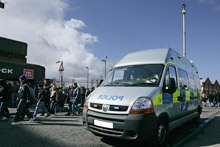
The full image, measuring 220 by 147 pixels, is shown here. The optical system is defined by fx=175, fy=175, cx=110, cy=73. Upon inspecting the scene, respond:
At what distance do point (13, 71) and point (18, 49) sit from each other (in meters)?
9.76

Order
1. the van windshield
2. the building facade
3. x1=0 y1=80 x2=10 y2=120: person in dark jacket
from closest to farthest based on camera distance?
the van windshield, x1=0 y1=80 x2=10 y2=120: person in dark jacket, the building facade

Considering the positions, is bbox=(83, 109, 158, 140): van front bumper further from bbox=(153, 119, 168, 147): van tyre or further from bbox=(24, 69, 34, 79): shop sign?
bbox=(24, 69, 34, 79): shop sign

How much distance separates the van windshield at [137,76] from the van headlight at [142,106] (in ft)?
1.97

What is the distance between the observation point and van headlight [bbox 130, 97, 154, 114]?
3346mm

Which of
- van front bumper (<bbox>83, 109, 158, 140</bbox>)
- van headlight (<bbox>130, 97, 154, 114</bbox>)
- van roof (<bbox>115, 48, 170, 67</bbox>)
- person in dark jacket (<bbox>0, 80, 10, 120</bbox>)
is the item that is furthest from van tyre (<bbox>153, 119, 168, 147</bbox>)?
person in dark jacket (<bbox>0, 80, 10, 120</bbox>)

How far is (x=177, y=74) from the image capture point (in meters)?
4.87

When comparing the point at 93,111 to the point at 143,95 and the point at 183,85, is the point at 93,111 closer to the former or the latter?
the point at 143,95

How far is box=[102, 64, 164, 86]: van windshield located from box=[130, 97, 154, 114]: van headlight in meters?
0.60

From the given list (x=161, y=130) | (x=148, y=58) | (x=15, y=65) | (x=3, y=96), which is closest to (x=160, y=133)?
(x=161, y=130)

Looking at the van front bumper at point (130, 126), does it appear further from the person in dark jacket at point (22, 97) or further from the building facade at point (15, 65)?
the building facade at point (15, 65)

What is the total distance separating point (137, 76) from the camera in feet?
14.3

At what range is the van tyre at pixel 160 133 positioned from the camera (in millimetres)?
3630

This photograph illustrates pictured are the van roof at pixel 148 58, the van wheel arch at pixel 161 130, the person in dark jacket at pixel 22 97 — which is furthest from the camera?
the person in dark jacket at pixel 22 97

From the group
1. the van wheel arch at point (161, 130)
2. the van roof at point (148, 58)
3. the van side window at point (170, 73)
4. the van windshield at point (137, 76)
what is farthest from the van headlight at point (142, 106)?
the van roof at point (148, 58)
